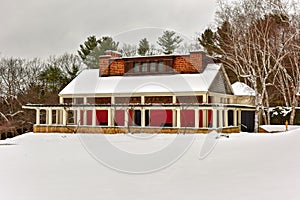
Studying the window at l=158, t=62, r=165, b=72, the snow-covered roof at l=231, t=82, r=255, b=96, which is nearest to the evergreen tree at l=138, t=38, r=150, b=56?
the window at l=158, t=62, r=165, b=72

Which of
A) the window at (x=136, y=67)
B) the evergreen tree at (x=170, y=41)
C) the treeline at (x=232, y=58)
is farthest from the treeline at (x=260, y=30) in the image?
the evergreen tree at (x=170, y=41)

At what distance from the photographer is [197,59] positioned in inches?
997

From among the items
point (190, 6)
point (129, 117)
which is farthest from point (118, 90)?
point (190, 6)

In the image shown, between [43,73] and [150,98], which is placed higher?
[43,73]

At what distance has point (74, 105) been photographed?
24188mm

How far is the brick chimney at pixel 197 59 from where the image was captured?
82.6 feet

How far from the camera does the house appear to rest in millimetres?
22953

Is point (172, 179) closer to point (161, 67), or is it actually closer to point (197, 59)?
point (197, 59)

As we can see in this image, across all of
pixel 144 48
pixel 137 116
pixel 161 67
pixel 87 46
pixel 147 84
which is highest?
pixel 87 46

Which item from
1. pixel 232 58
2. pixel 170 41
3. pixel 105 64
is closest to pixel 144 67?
pixel 105 64

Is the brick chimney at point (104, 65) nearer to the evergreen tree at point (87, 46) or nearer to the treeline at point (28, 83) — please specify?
the treeline at point (28, 83)

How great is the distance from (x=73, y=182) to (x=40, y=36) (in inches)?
1054

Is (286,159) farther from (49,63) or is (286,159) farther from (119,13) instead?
(49,63)

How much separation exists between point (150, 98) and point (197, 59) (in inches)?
172
